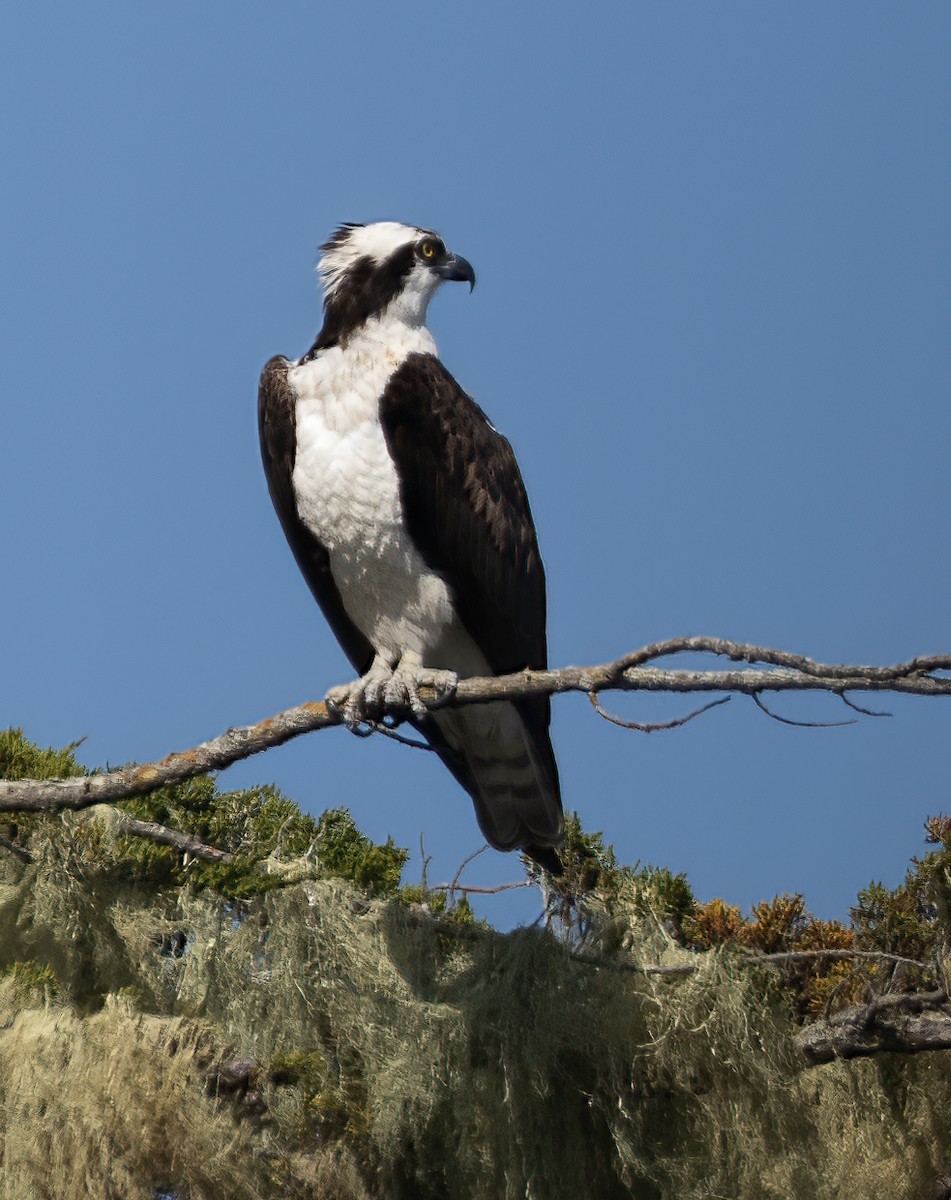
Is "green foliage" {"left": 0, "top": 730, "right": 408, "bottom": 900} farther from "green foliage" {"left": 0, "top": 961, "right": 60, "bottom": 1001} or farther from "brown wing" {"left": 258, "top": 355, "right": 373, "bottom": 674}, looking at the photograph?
"brown wing" {"left": 258, "top": 355, "right": 373, "bottom": 674}

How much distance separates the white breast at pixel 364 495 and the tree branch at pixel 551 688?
37 centimetres

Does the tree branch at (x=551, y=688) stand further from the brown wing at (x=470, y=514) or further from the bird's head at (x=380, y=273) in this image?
the bird's head at (x=380, y=273)

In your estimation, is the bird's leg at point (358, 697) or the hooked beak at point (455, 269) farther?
the hooked beak at point (455, 269)

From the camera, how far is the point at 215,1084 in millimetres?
3576

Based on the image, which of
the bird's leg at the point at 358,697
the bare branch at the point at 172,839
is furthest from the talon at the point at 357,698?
the bare branch at the point at 172,839

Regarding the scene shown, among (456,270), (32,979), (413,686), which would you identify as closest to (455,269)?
(456,270)

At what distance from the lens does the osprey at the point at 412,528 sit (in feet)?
14.3

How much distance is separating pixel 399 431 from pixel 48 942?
70.1 inches

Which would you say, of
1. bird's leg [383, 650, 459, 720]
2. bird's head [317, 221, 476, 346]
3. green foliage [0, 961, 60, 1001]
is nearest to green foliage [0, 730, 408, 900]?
green foliage [0, 961, 60, 1001]

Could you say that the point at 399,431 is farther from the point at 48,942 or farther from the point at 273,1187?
the point at 273,1187

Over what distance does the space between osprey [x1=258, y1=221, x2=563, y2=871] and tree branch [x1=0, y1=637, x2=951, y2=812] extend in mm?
342

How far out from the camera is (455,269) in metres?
4.92

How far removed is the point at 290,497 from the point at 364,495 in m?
0.37

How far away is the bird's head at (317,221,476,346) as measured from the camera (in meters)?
4.67
